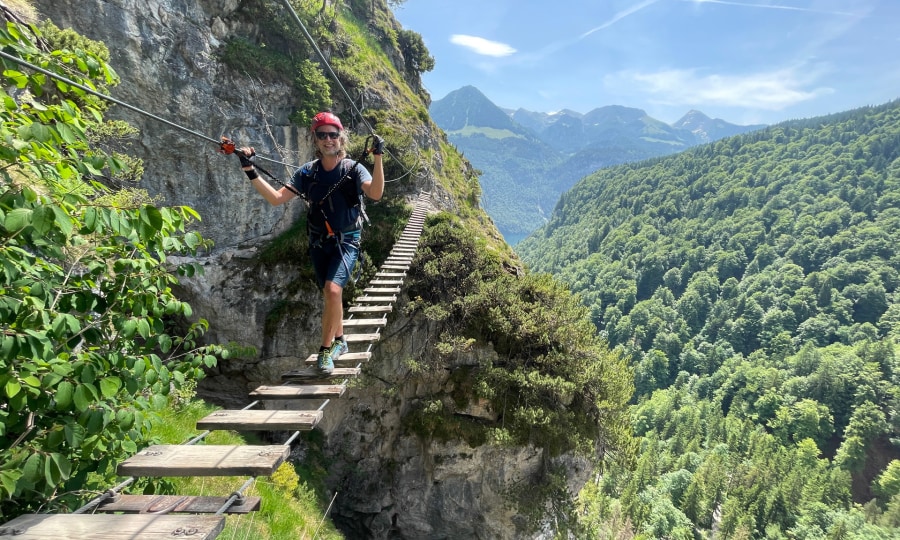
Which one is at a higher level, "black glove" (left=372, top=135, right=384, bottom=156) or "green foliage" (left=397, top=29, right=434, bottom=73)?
"green foliage" (left=397, top=29, right=434, bottom=73)

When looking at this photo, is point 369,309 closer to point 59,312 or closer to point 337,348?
point 337,348

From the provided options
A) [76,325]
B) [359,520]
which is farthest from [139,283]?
[359,520]

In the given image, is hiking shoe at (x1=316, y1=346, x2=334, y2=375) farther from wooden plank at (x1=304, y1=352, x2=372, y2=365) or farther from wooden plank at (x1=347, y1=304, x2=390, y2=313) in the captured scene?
wooden plank at (x1=347, y1=304, x2=390, y2=313)

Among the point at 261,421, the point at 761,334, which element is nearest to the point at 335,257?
the point at 261,421

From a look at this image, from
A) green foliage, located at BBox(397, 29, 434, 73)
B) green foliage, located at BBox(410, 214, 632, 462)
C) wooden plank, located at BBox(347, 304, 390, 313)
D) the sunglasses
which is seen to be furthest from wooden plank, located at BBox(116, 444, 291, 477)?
green foliage, located at BBox(397, 29, 434, 73)

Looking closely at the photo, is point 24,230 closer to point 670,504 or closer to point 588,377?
point 588,377

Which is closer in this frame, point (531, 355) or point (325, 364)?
point (325, 364)

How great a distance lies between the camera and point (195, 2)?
15211mm

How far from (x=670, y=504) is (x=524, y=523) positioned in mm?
55013

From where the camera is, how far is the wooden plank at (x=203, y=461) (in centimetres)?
288

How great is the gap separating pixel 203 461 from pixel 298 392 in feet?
5.95

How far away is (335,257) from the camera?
18.4 ft

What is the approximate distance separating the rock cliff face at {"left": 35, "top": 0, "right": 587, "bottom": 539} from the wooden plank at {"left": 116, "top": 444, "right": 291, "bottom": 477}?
11.2 metres

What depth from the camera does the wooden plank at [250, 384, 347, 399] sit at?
4.86 meters
